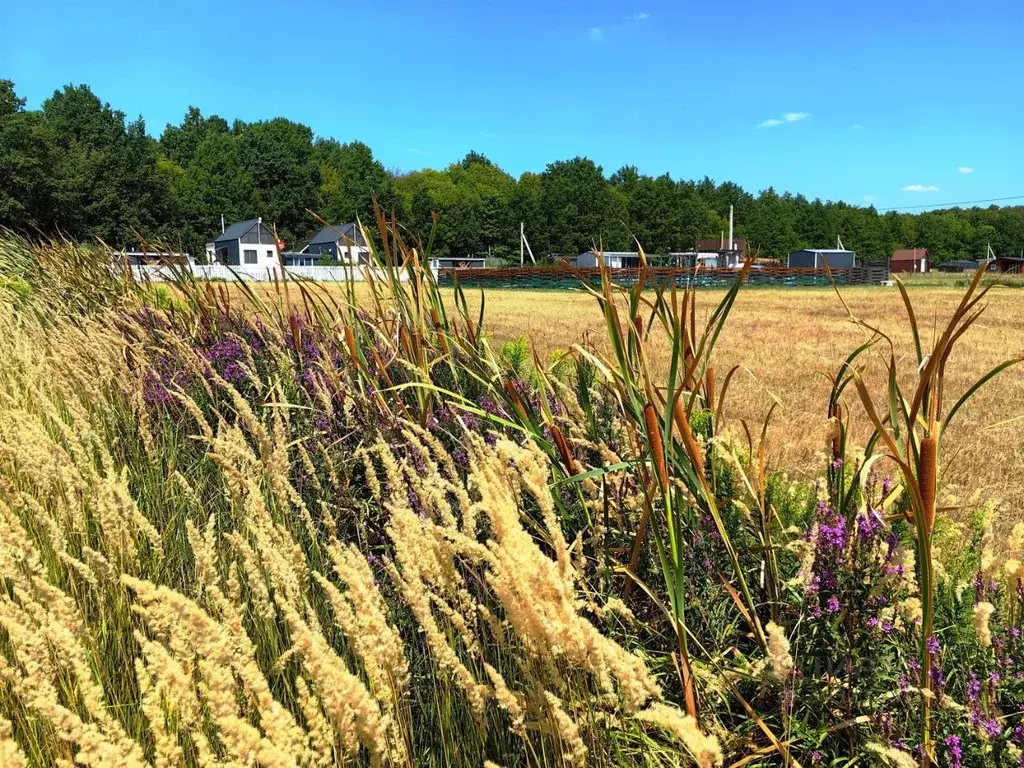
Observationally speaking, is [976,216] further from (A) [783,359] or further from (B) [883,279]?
(A) [783,359]

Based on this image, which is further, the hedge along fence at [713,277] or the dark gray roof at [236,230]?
the dark gray roof at [236,230]

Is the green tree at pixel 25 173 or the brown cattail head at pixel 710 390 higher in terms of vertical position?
the green tree at pixel 25 173

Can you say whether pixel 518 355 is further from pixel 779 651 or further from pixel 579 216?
pixel 579 216

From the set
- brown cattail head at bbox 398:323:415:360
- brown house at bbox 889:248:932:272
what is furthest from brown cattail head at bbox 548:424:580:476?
brown house at bbox 889:248:932:272

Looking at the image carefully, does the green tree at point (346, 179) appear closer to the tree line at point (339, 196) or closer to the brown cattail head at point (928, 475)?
the tree line at point (339, 196)

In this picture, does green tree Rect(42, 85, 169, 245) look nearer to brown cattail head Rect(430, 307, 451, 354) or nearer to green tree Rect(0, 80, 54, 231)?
green tree Rect(0, 80, 54, 231)

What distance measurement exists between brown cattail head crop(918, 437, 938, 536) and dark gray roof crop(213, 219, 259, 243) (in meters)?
72.2

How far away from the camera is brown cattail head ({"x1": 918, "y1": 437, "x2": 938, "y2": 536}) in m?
1.16

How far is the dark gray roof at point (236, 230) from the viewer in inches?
2675

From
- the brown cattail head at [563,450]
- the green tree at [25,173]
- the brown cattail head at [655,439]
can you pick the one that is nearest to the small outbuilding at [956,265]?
the green tree at [25,173]

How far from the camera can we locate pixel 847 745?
1.45 meters

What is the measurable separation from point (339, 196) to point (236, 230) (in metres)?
18.0

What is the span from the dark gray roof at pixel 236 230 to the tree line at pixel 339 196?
3.08 m

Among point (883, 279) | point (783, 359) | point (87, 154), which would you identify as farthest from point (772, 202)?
point (783, 359)
